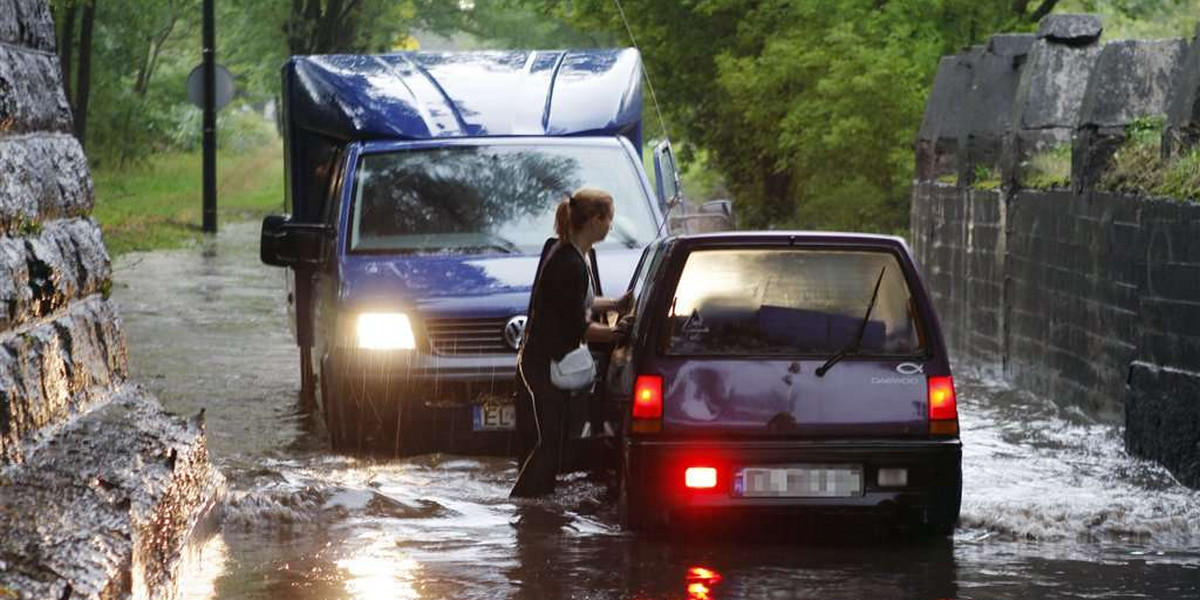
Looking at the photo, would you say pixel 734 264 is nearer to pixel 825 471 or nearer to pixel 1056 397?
pixel 825 471

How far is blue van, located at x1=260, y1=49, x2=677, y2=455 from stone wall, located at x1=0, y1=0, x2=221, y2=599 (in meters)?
3.68

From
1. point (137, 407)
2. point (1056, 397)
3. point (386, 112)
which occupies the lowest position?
point (1056, 397)

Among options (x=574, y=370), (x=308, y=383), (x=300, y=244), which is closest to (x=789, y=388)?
(x=574, y=370)

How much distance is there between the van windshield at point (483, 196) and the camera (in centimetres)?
1373

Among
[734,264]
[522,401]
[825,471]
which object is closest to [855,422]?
[825,471]

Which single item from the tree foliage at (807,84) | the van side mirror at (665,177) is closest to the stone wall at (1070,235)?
the van side mirror at (665,177)

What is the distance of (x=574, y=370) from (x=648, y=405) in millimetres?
1166

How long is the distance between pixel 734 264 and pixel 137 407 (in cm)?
274

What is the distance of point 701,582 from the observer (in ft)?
29.3

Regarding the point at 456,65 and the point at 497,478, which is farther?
the point at 456,65

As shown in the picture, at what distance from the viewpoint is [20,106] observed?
755cm

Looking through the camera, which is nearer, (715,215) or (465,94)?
(715,215)

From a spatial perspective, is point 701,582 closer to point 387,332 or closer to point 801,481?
point 801,481

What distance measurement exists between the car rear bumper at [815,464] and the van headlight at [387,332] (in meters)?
3.41
